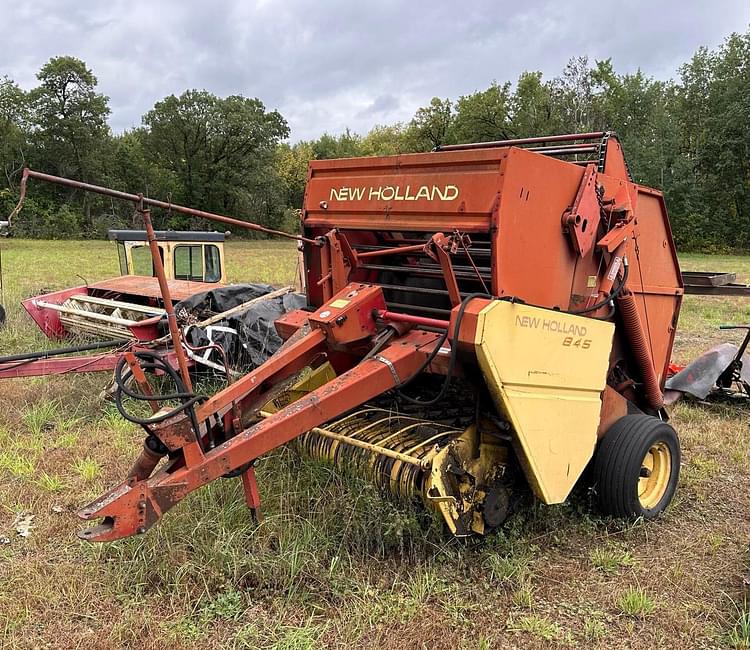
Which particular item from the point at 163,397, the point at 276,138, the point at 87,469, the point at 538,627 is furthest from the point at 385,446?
the point at 276,138

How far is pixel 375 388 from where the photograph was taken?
10.4ft

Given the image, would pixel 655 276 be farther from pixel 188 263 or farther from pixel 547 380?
pixel 188 263

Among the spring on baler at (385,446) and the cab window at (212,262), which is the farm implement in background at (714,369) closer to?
the spring on baler at (385,446)

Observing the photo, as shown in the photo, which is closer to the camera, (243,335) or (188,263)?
(243,335)

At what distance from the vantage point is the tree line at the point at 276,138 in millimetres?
33250

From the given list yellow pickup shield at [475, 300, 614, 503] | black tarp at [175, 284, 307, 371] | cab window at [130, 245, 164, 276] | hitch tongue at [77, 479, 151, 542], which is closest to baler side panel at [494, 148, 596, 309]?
yellow pickup shield at [475, 300, 614, 503]

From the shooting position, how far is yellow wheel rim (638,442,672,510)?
13.3ft

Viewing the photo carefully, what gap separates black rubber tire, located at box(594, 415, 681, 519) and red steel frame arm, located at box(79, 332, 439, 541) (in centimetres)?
133

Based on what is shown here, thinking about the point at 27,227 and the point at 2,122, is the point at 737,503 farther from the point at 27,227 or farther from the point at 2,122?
the point at 2,122

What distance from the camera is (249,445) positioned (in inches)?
116

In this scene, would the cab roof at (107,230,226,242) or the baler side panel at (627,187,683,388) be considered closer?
the baler side panel at (627,187,683,388)

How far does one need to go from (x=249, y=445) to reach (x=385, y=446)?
2.72 feet

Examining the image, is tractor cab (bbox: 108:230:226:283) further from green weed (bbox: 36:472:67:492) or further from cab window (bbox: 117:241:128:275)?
green weed (bbox: 36:472:67:492)

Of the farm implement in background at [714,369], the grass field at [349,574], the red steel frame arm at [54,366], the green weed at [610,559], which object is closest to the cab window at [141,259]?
the red steel frame arm at [54,366]
